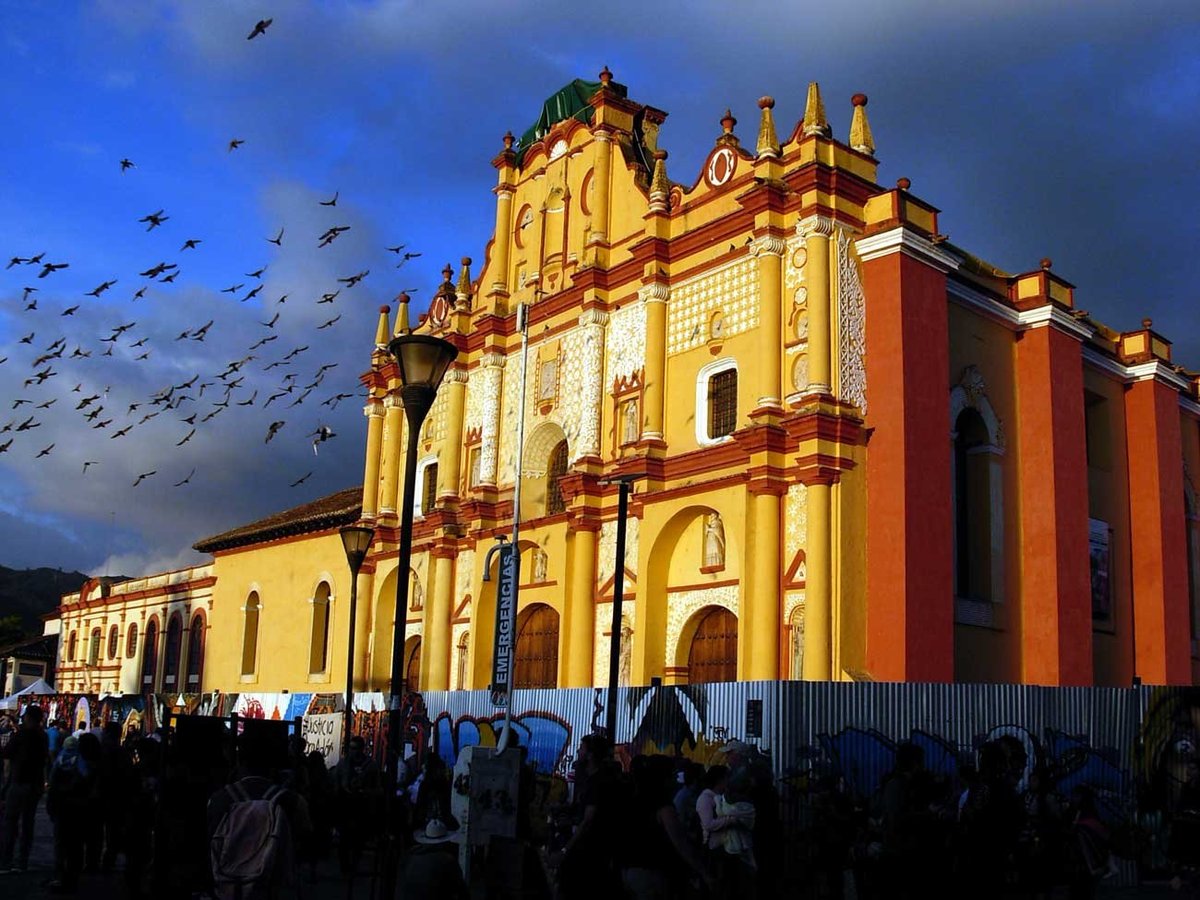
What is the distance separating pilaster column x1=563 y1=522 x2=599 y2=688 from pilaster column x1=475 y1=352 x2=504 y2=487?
420cm

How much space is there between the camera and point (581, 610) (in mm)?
26203

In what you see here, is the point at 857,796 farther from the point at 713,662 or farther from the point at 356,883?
the point at 713,662

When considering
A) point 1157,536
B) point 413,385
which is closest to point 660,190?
point 1157,536

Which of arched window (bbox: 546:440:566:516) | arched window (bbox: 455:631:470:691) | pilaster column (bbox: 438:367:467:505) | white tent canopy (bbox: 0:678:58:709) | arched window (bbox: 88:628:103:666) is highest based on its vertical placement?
pilaster column (bbox: 438:367:467:505)

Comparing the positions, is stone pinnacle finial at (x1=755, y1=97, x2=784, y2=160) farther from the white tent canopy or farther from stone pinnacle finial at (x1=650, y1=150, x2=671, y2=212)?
the white tent canopy

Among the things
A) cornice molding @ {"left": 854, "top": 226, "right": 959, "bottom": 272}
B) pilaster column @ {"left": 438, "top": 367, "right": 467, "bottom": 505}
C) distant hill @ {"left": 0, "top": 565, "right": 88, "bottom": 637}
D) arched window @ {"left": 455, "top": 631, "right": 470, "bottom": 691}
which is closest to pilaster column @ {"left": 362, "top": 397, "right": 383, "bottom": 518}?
pilaster column @ {"left": 438, "top": 367, "right": 467, "bottom": 505}

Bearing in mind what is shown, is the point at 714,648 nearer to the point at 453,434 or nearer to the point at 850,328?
the point at 850,328

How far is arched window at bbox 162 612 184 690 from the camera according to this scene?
154 ft

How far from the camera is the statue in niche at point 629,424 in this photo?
85.9 ft

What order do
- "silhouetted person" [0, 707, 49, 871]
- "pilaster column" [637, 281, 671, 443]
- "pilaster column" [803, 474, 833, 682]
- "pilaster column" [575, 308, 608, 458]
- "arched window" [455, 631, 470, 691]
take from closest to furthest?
"silhouetted person" [0, 707, 49, 871]
"pilaster column" [803, 474, 833, 682]
"pilaster column" [637, 281, 671, 443]
"pilaster column" [575, 308, 608, 458]
"arched window" [455, 631, 470, 691]

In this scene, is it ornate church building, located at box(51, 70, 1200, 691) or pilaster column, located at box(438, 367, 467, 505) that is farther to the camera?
pilaster column, located at box(438, 367, 467, 505)

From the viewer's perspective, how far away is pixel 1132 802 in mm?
18344

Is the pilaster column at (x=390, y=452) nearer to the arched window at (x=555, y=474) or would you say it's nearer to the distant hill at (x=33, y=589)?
the arched window at (x=555, y=474)

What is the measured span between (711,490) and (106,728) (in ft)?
41.4
